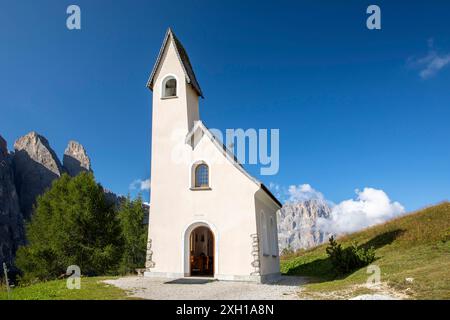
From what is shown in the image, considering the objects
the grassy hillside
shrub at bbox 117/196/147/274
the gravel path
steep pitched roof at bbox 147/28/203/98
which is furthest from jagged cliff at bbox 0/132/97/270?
the gravel path

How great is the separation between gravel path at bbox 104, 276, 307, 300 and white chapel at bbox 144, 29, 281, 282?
134cm

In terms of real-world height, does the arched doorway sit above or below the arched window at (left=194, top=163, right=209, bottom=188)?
below

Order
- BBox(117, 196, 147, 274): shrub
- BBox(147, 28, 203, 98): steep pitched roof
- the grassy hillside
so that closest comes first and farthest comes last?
the grassy hillside → BBox(147, 28, 203, 98): steep pitched roof → BBox(117, 196, 147, 274): shrub

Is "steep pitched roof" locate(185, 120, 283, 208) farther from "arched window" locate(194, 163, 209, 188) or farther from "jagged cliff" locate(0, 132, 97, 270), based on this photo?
"jagged cliff" locate(0, 132, 97, 270)

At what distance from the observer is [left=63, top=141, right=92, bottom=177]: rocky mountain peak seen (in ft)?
423

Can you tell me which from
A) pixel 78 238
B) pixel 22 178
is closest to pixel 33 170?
pixel 22 178

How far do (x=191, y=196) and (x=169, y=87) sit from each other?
24.5ft

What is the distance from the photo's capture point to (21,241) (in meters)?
87.8

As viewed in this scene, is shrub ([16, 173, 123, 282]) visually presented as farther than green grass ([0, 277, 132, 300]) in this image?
Yes

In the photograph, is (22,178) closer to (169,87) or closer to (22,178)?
(22,178)

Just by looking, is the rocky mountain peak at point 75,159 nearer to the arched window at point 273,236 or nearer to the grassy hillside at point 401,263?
the grassy hillside at point 401,263

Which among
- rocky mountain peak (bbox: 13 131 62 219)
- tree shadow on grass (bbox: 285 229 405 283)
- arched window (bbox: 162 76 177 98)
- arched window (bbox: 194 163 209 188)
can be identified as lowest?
tree shadow on grass (bbox: 285 229 405 283)

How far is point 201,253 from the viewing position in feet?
68.5
